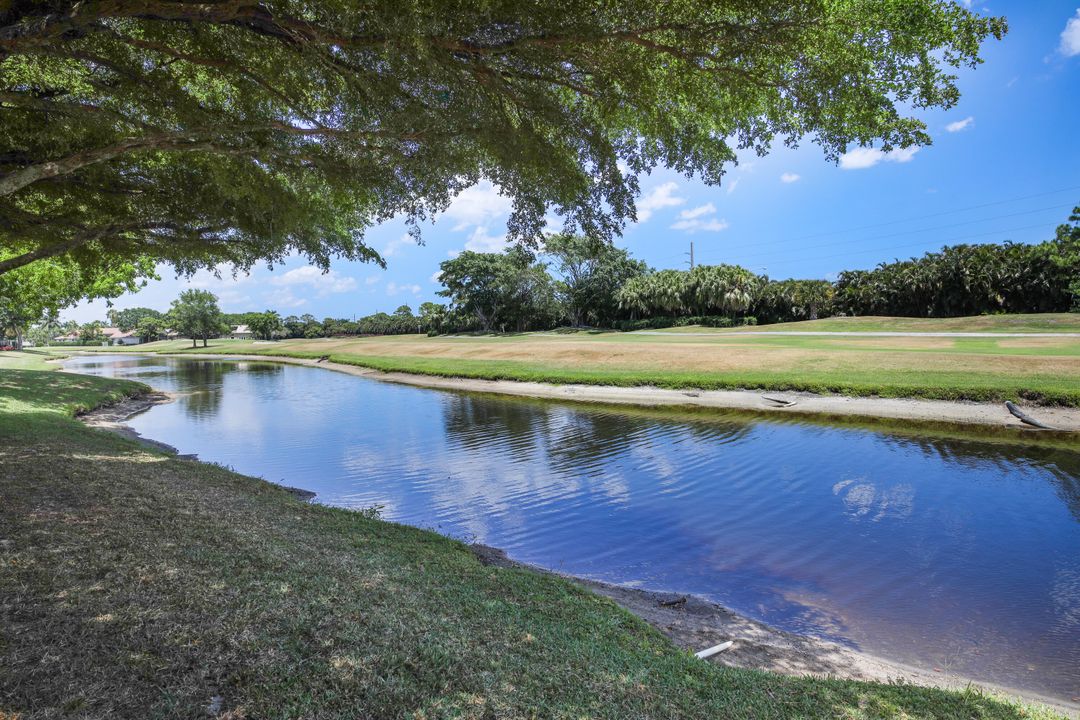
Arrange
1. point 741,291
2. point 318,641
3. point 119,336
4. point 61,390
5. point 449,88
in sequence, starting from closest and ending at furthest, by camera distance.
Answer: point 318,641 → point 449,88 → point 61,390 → point 741,291 → point 119,336

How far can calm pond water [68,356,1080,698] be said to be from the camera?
651 cm

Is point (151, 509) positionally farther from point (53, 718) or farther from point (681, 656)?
point (681, 656)

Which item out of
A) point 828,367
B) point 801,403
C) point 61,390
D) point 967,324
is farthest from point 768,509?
point 967,324

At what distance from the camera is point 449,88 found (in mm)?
6488

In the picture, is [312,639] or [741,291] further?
[741,291]

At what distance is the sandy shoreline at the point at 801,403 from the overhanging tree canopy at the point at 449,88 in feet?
49.0

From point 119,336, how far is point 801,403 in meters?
192

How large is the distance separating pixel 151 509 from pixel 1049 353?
32.1 metres

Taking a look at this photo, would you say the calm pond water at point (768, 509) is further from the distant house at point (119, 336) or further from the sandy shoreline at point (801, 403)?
the distant house at point (119, 336)

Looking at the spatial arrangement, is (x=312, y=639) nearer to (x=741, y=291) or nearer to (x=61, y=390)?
(x=61, y=390)

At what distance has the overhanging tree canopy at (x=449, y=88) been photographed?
5508 mm

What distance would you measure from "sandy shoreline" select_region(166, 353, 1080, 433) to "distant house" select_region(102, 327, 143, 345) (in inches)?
6118

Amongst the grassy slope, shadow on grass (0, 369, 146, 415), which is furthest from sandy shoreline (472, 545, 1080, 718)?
the grassy slope

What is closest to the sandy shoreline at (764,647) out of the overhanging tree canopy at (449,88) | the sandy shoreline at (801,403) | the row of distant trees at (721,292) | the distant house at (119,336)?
the overhanging tree canopy at (449,88)
